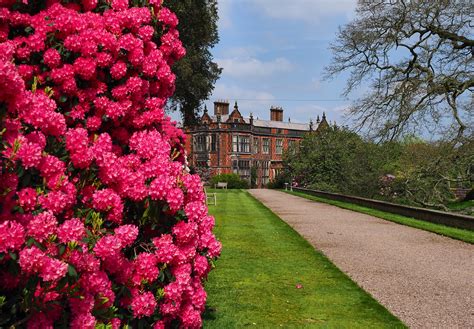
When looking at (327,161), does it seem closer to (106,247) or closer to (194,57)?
(194,57)

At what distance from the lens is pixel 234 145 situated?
61.0m

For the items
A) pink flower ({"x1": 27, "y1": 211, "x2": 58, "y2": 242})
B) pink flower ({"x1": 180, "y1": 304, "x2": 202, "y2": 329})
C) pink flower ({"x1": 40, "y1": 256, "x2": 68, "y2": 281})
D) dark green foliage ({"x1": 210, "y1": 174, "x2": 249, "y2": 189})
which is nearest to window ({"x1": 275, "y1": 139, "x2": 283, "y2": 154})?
dark green foliage ({"x1": 210, "y1": 174, "x2": 249, "y2": 189})

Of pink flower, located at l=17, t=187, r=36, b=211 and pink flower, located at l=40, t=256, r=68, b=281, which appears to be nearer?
pink flower, located at l=40, t=256, r=68, b=281

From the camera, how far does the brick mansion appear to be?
197ft

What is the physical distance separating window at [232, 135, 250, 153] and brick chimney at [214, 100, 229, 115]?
14.3 feet

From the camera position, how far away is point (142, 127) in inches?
169

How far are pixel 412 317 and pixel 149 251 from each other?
10.7 ft

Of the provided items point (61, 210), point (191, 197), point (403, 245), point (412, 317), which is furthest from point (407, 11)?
point (61, 210)

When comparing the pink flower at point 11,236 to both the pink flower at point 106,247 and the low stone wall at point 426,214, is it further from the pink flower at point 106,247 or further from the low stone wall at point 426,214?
the low stone wall at point 426,214

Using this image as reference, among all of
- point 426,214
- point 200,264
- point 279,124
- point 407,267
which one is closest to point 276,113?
point 279,124

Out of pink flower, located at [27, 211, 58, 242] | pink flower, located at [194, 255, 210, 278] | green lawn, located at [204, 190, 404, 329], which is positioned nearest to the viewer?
pink flower, located at [27, 211, 58, 242]

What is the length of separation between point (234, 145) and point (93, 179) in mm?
57681

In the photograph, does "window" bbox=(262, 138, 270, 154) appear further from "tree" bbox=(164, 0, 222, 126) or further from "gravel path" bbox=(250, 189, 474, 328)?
"gravel path" bbox=(250, 189, 474, 328)

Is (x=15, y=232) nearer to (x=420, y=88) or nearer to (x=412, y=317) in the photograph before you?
(x=412, y=317)
